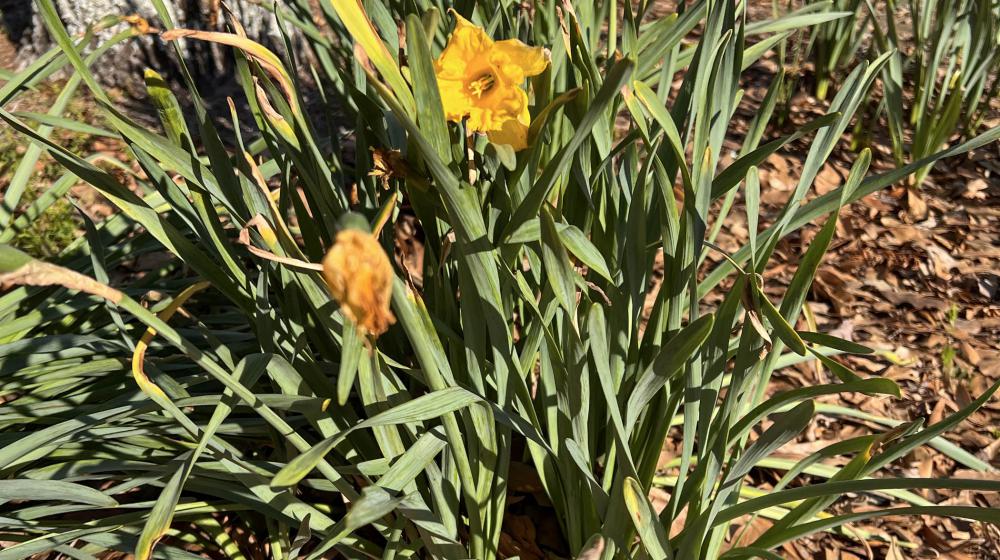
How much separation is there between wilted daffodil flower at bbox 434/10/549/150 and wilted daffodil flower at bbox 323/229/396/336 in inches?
16.4

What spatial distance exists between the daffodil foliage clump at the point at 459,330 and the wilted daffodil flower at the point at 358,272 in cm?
26

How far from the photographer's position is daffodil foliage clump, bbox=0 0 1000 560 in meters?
0.88

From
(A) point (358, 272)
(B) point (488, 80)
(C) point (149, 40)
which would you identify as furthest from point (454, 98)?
(C) point (149, 40)

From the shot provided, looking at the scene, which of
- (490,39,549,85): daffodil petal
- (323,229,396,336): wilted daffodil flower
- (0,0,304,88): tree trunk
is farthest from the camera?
(0,0,304,88): tree trunk

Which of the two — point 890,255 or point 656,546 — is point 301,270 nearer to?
point 656,546

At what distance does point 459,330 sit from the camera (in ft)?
4.15

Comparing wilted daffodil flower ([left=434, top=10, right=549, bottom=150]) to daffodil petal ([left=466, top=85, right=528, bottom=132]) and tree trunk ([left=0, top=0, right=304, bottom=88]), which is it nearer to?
daffodil petal ([left=466, top=85, right=528, bottom=132])

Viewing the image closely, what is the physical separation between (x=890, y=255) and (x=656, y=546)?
164cm

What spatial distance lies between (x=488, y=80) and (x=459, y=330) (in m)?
0.51

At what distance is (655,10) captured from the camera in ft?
11.8

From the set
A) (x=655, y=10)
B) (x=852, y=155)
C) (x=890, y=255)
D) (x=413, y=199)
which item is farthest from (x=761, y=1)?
(x=413, y=199)

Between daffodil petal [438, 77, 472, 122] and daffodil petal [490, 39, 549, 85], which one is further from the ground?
daffodil petal [490, 39, 549, 85]

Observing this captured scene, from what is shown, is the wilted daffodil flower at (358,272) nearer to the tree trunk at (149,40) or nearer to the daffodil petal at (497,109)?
the daffodil petal at (497,109)

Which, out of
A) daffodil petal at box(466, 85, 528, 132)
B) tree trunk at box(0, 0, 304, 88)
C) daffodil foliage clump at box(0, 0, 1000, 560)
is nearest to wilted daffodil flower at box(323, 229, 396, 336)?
daffodil foliage clump at box(0, 0, 1000, 560)
